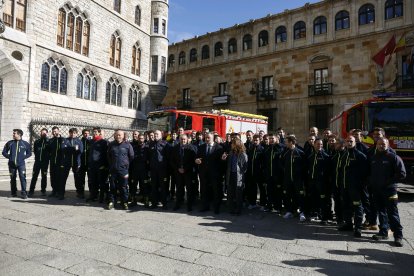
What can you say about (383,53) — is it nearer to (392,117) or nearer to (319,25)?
(319,25)

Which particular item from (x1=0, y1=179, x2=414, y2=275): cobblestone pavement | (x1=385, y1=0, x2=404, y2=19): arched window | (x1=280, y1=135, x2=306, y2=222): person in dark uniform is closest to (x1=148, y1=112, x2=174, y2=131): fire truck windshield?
(x1=0, y1=179, x2=414, y2=275): cobblestone pavement

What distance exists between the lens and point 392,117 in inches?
341

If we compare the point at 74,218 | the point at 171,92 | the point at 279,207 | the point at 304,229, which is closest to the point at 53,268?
the point at 74,218

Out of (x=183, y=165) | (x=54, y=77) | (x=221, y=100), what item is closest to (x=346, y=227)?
(x=183, y=165)

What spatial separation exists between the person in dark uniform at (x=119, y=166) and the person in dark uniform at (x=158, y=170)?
596 mm

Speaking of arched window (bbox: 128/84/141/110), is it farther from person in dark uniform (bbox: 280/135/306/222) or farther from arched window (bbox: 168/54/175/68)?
person in dark uniform (bbox: 280/135/306/222)

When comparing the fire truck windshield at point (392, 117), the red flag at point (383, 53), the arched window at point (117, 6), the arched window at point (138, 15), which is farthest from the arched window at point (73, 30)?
the red flag at point (383, 53)

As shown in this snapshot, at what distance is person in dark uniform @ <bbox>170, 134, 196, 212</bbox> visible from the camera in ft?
23.1

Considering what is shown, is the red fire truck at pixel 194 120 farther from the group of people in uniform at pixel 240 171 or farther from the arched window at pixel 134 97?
the arched window at pixel 134 97

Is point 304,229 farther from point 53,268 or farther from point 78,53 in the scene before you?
point 78,53

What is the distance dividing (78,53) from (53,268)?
17741mm

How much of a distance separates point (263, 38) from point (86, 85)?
17.7 meters

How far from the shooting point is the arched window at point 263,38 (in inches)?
1112

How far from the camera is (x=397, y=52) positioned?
21891 millimetres
